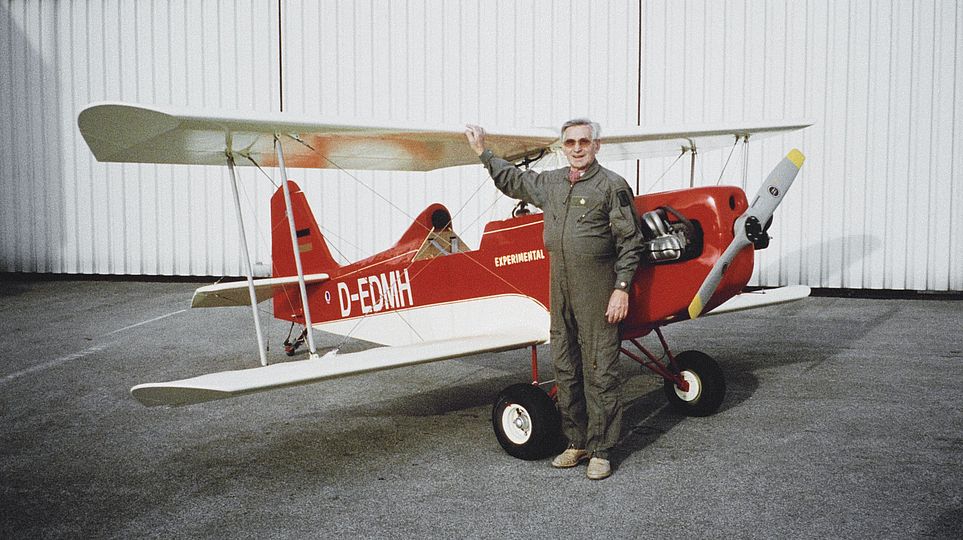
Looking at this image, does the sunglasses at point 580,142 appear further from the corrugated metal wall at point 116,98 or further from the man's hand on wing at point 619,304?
the corrugated metal wall at point 116,98

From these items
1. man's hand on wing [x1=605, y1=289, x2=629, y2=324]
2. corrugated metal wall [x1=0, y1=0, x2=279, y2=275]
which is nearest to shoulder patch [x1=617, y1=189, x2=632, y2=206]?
man's hand on wing [x1=605, y1=289, x2=629, y2=324]

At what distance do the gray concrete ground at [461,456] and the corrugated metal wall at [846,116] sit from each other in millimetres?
3918

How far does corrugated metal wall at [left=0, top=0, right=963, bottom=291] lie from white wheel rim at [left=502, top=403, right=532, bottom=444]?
5.60 metres

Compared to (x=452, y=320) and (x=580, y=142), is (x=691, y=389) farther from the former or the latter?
(x=580, y=142)

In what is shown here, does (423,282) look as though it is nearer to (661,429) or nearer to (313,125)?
(313,125)

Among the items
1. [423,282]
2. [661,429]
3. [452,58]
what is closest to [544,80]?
[452,58]

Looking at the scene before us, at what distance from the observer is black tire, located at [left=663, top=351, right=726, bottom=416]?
16.6 feet

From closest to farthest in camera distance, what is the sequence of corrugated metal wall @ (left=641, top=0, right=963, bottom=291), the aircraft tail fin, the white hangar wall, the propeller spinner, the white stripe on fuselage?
the propeller spinner, the white stripe on fuselage, the aircraft tail fin, corrugated metal wall @ (left=641, top=0, right=963, bottom=291), the white hangar wall

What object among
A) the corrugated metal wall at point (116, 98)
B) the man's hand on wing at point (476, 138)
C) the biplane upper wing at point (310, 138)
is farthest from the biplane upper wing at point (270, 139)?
the corrugated metal wall at point (116, 98)

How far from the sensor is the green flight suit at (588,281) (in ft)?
12.8

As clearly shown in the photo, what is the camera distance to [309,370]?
12.9 feet

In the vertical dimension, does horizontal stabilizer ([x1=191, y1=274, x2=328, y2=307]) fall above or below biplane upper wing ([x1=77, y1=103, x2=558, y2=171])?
below

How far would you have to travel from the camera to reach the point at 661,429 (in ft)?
15.8

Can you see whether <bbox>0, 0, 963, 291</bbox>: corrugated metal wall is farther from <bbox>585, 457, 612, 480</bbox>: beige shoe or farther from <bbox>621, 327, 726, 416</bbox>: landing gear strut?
<bbox>585, 457, 612, 480</bbox>: beige shoe
